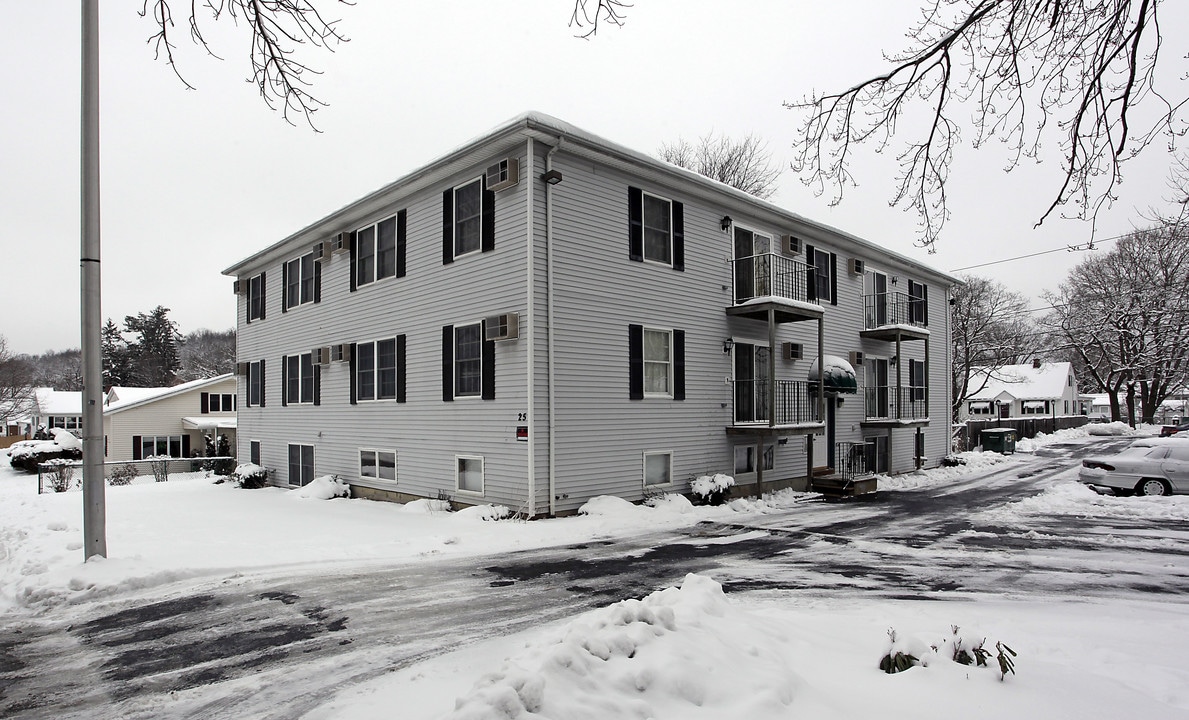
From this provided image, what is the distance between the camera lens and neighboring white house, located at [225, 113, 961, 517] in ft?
40.6

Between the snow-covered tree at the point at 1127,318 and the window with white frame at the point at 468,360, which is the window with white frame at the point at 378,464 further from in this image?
the snow-covered tree at the point at 1127,318

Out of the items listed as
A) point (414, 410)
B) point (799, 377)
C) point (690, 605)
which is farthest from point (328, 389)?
point (690, 605)

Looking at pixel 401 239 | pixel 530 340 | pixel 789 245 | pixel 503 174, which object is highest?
pixel 503 174

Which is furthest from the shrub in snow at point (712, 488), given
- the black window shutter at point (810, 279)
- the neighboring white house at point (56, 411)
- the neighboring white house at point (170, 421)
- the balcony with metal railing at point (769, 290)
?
the neighboring white house at point (56, 411)

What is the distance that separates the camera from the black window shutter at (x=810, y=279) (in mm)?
18297

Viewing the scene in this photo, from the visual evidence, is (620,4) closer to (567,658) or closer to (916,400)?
(567,658)

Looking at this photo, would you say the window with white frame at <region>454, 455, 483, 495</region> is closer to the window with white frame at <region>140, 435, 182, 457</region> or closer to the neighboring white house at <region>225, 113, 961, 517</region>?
the neighboring white house at <region>225, 113, 961, 517</region>

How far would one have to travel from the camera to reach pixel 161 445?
3988cm

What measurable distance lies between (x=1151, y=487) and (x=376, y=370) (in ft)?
60.7

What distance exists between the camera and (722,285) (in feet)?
52.3

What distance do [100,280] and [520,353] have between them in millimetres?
6274

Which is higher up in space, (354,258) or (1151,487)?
(354,258)

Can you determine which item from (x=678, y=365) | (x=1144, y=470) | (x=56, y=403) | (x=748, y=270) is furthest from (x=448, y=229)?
(x=56, y=403)

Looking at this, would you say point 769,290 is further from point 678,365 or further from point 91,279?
point 91,279
